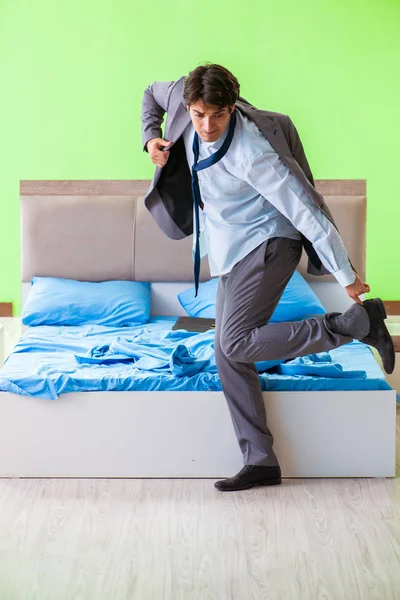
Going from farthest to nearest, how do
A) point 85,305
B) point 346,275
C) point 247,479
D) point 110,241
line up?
point 110,241 → point 85,305 → point 247,479 → point 346,275

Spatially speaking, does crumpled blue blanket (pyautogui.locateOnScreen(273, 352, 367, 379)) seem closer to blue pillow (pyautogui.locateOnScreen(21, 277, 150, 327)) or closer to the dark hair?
the dark hair

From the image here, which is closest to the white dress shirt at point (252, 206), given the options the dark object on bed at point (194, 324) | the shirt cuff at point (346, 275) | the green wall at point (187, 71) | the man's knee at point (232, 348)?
the shirt cuff at point (346, 275)

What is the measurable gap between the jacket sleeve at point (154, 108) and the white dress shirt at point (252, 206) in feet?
0.56

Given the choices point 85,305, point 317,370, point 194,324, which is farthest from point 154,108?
point 85,305

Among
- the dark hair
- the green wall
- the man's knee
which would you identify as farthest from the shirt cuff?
the green wall

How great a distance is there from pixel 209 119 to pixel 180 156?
1.24ft

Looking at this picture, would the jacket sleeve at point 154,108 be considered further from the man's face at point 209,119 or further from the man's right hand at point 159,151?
the man's face at point 209,119

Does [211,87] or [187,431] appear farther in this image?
[187,431]

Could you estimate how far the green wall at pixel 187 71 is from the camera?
4.84 meters

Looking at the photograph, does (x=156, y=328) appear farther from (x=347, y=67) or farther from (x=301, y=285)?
(x=347, y=67)

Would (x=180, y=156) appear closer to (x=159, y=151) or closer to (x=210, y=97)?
(x=159, y=151)

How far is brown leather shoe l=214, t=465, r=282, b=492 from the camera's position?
289cm

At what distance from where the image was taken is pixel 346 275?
2664 mm

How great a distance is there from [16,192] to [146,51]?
1.09 metres
